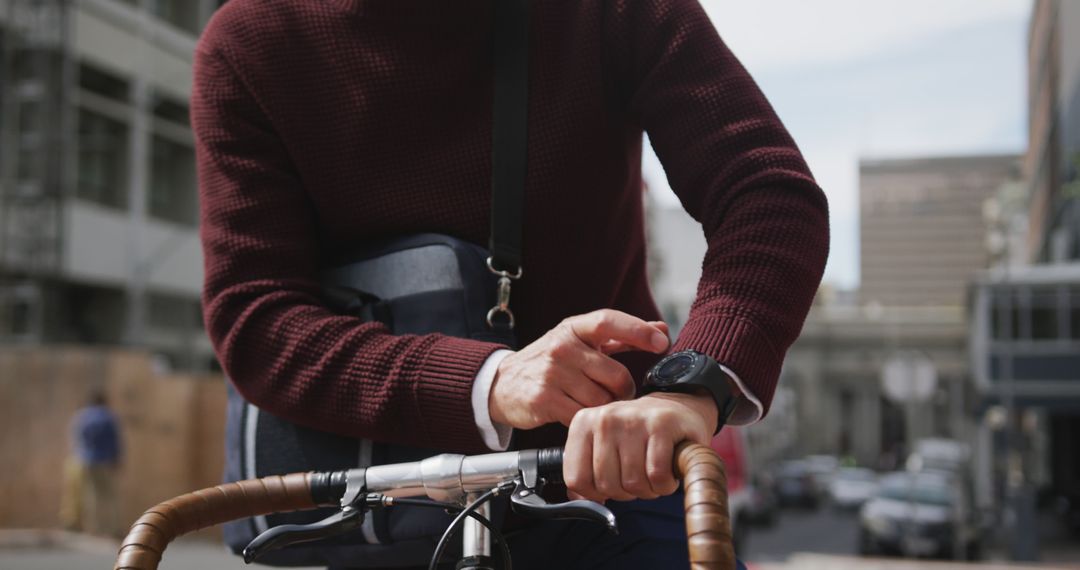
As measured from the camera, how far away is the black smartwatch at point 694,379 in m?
1.44

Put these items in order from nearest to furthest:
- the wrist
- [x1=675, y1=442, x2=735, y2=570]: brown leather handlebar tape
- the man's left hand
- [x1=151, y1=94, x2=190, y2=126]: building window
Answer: [x1=675, y1=442, x2=735, y2=570]: brown leather handlebar tape < the man's left hand < the wrist < [x1=151, y1=94, x2=190, y2=126]: building window

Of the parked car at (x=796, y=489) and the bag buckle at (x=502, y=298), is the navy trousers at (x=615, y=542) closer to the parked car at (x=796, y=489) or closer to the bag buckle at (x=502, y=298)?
the bag buckle at (x=502, y=298)

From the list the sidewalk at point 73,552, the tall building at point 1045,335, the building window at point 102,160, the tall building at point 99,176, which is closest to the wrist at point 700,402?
the sidewalk at point 73,552

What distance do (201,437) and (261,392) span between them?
14181 mm

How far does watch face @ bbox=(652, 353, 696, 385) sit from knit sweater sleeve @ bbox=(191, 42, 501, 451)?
29 cm

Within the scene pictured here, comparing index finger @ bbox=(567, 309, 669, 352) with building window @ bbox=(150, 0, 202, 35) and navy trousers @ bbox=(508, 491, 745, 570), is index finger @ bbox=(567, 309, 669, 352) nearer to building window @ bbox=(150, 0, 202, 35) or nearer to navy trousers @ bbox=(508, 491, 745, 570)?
navy trousers @ bbox=(508, 491, 745, 570)

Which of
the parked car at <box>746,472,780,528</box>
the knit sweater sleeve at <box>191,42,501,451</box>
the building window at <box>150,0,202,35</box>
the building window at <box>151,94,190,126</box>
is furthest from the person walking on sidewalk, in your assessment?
the parked car at <box>746,472,780,528</box>

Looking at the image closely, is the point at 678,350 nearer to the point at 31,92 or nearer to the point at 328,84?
the point at 328,84

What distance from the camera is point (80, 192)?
82.8 feet

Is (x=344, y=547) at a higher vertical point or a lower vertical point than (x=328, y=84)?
lower

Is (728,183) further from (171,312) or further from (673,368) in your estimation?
(171,312)

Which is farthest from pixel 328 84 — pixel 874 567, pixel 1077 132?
pixel 1077 132

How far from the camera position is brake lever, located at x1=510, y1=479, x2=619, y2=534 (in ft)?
4.27

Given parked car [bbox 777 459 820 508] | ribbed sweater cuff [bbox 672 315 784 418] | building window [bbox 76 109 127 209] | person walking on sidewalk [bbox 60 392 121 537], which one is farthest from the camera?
parked car [bbox 777 459 820 508]
